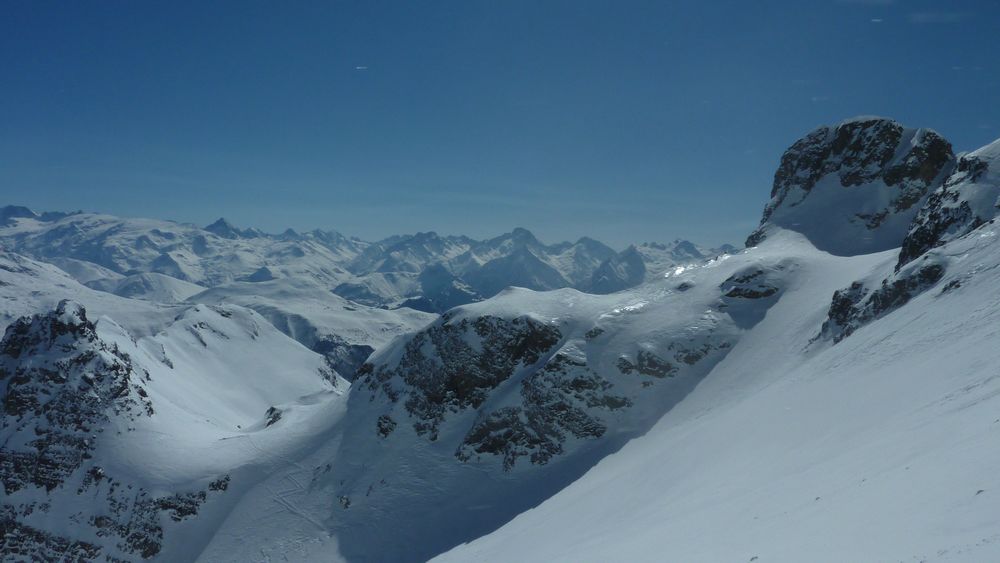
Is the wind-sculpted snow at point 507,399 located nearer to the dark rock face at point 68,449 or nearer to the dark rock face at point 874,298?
the dark rock face at point 874,298

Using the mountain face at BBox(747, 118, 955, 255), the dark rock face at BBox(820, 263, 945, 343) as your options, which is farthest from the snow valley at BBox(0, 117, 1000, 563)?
the mountain face at BBox(747, 118, 955, 255)

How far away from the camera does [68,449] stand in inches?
3044

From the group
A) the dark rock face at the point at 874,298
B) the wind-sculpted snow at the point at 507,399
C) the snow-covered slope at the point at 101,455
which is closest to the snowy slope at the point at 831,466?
the dark rock face at the point at 874,298

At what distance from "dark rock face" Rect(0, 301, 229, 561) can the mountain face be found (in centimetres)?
11558

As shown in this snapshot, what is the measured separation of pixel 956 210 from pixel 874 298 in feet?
48.6

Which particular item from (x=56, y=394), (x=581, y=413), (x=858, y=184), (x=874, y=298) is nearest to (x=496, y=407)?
(x=581, y=413)

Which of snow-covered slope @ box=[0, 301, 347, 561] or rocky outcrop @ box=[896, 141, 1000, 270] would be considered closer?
rocky outcrop @ box=[896, 141, 1000, 270]

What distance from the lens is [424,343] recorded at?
90.0 metres

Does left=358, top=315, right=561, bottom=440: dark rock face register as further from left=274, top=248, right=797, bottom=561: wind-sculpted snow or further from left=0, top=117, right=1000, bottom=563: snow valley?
left=0, top=117, right=1000, bottom=563: snow valley

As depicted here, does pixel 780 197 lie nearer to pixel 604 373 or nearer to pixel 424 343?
pixel 604 373

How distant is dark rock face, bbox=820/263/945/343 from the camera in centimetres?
5062

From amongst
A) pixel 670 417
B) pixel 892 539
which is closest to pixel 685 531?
pixel 892 539

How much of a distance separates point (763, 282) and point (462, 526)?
5933 cm

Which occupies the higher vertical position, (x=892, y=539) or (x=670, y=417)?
(x=892, y=539)
